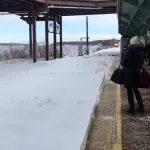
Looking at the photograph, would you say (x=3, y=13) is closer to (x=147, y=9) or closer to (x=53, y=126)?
(x=147, y=9)

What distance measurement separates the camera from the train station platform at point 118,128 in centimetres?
627

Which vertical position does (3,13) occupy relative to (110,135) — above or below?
above

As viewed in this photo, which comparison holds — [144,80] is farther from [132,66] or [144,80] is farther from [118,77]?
[118,77]

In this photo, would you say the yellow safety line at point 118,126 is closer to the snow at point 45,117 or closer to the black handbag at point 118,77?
the snow at point 45,117

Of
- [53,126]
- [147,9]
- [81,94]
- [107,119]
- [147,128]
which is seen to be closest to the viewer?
[53,126]

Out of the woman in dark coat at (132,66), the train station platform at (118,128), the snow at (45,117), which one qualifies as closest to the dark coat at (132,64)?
the woman in dark coat at (132,66)

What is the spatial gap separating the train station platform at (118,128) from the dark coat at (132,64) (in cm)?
72

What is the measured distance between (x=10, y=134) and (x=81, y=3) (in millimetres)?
28800

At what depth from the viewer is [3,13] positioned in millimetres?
34812

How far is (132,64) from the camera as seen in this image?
869cm

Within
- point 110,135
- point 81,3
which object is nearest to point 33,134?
point 110,135

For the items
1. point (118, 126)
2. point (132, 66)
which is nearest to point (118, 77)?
point (132, 66)

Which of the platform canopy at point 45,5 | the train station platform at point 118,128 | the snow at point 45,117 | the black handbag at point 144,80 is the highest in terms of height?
the platform canopy at point 45,5

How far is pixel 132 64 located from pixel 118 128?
1.86m
